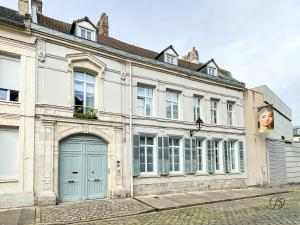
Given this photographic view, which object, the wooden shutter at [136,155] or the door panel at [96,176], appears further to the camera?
the wooden shutter at [136,155]

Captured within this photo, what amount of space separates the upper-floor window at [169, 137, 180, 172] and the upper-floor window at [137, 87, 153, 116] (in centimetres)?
209

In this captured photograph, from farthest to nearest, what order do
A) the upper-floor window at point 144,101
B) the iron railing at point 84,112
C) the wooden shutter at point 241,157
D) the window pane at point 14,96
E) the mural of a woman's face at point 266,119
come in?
the mural of a woman's face at point 266,119 < the wooden shutter at point 241,157 < the upper-floor window at point 144,101 < the iron railing at point 84,112 < the window pane at point 14,96

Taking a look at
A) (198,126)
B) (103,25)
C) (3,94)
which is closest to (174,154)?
(198,126)

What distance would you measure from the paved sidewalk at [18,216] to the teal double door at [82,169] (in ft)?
5.96

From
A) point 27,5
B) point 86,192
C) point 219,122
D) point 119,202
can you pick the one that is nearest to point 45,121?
point 86,192

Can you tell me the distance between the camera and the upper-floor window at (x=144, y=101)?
15.1m

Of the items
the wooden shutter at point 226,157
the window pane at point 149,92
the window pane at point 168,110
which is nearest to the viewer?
the window pane at point 149,92

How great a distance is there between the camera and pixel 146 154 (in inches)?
589

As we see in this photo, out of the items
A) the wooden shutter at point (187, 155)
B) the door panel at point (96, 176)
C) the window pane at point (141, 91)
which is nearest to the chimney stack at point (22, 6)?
the window pane at point (141, 91)

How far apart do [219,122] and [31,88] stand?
37.9ft

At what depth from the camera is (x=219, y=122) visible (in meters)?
18.5

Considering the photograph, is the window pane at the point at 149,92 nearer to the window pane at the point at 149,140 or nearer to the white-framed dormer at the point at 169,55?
the window pane at the point at 149,140

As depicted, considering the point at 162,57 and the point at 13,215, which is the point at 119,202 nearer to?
the point at 13,215

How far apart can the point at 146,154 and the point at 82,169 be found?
360cm
